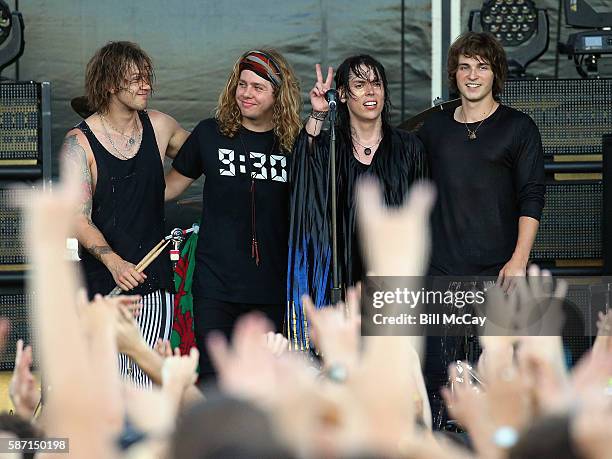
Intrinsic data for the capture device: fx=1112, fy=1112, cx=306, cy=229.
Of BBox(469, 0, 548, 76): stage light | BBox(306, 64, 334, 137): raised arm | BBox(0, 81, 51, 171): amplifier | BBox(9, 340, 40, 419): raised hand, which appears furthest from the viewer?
BBox(469, 0, 548, 76): stage light

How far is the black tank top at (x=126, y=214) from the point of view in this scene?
4020mm

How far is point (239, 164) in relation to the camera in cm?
407

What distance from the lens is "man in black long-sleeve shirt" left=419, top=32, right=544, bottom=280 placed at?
4.06 meters

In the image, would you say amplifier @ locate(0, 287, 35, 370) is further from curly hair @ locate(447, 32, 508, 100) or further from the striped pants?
curly hair @ locate(447, 32, 508, 100)

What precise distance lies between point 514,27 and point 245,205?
6.03 feet

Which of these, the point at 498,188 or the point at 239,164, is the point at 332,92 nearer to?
the point at 239,164

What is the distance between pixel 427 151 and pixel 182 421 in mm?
3079

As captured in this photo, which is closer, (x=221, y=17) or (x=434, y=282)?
(x=434, y=282)

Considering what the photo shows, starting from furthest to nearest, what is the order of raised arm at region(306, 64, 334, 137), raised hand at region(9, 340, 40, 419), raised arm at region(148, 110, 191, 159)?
raised arm at region(148, 110, 191, 159)
raised arm at region(306, 64, 334, 137)
raised hand at region(9, 340, 40, 419)

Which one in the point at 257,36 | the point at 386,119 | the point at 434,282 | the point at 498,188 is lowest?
the point at 434,282

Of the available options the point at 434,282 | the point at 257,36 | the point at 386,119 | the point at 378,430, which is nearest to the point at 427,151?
the point at 386,119

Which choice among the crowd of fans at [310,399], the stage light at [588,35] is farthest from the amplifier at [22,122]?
the crowd of fans at [310,399]

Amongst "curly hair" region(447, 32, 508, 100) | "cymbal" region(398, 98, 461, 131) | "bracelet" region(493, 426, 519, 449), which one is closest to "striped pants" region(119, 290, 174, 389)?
"cymbal" region(398, 98, 461, 131)

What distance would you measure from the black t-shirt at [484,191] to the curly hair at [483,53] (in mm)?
214
